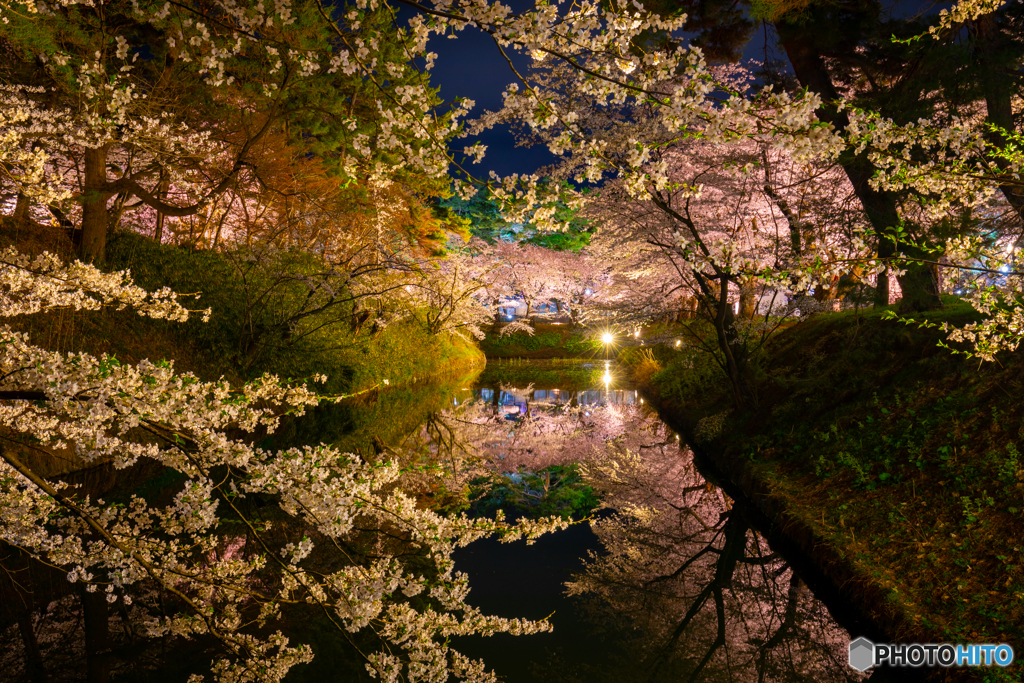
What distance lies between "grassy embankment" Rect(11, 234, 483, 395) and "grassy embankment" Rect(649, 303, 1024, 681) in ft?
22.2

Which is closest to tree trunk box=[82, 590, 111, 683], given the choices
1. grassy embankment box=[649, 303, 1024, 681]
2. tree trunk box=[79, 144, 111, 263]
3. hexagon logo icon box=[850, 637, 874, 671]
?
hexagon logo icon box=[850, 637, 874, 671]

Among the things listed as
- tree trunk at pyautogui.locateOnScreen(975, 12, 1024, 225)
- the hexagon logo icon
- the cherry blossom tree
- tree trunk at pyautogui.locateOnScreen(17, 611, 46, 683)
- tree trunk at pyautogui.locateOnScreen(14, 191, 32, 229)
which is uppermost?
tree trunk at pyautogui.locateOnScreen(975, 12, 1024, 225)

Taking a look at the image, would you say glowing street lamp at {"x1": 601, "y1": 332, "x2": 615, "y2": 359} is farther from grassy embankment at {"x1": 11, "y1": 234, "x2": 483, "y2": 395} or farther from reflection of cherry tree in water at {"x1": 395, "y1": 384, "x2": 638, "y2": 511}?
grassy embankment at {"x1": 11, "y1": 234, "x2": 483, "y2": 395}

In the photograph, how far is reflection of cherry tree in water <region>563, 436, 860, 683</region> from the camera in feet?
15.2

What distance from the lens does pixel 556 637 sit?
5.05 m

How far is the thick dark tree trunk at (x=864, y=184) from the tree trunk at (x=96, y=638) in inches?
426

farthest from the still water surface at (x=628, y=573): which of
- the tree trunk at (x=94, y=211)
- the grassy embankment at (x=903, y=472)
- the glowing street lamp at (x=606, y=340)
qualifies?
the glowing street lamp at (x=606, y=340)

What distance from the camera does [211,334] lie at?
1241cm

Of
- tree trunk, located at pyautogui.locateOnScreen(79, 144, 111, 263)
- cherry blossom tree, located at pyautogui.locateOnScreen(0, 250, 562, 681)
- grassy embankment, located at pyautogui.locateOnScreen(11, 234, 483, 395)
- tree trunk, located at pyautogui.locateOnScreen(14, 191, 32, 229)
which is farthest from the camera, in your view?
tree trunk, located at pyautogui.locateOnScreen(79, 144, 111, 263)

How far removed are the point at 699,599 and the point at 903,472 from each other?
2.99 metres

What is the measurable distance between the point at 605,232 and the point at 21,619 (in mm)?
14436

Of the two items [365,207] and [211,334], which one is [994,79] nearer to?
[365,207]

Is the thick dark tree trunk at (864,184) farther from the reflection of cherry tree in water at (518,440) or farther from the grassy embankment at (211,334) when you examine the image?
the grassy embankment at (211,334)

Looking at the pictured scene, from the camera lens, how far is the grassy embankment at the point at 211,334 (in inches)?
367
